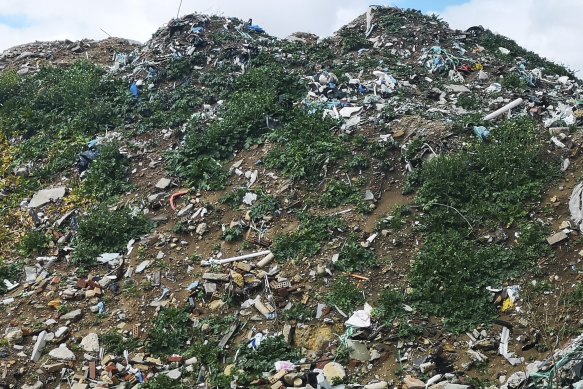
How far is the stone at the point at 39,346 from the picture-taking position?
5887 millimetres

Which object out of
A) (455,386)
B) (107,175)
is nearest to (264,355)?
(455,386)

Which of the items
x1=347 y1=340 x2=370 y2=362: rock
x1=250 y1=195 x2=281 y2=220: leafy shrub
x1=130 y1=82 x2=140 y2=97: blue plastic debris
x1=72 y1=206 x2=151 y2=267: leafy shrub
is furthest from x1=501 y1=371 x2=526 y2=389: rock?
x1=130 y1=82 x2=140 y2=97: blue plastic debris

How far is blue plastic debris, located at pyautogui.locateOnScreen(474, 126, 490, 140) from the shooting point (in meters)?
7.74

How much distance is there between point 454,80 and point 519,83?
1.17 m

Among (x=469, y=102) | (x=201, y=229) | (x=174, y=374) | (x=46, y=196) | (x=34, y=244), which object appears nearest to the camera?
(x=174, y=374)

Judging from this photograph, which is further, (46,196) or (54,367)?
(46,196)

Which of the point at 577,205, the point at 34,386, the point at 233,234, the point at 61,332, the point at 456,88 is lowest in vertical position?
the point at 34,386

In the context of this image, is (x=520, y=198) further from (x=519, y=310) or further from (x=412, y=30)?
(x=412, y=30)

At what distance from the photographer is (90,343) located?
6.02 m

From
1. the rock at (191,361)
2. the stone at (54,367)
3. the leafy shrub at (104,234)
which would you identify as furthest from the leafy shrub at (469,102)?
the stone at (54,367)

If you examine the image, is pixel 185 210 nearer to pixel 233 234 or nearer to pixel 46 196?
pixel 233 234

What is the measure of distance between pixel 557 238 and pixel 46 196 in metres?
7.58

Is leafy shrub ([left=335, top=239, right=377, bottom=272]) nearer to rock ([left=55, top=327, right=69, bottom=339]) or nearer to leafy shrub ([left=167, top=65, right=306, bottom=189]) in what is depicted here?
leafy shrub ([left=167, top=65, right=306, bottom=189])

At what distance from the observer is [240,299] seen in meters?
6.33
